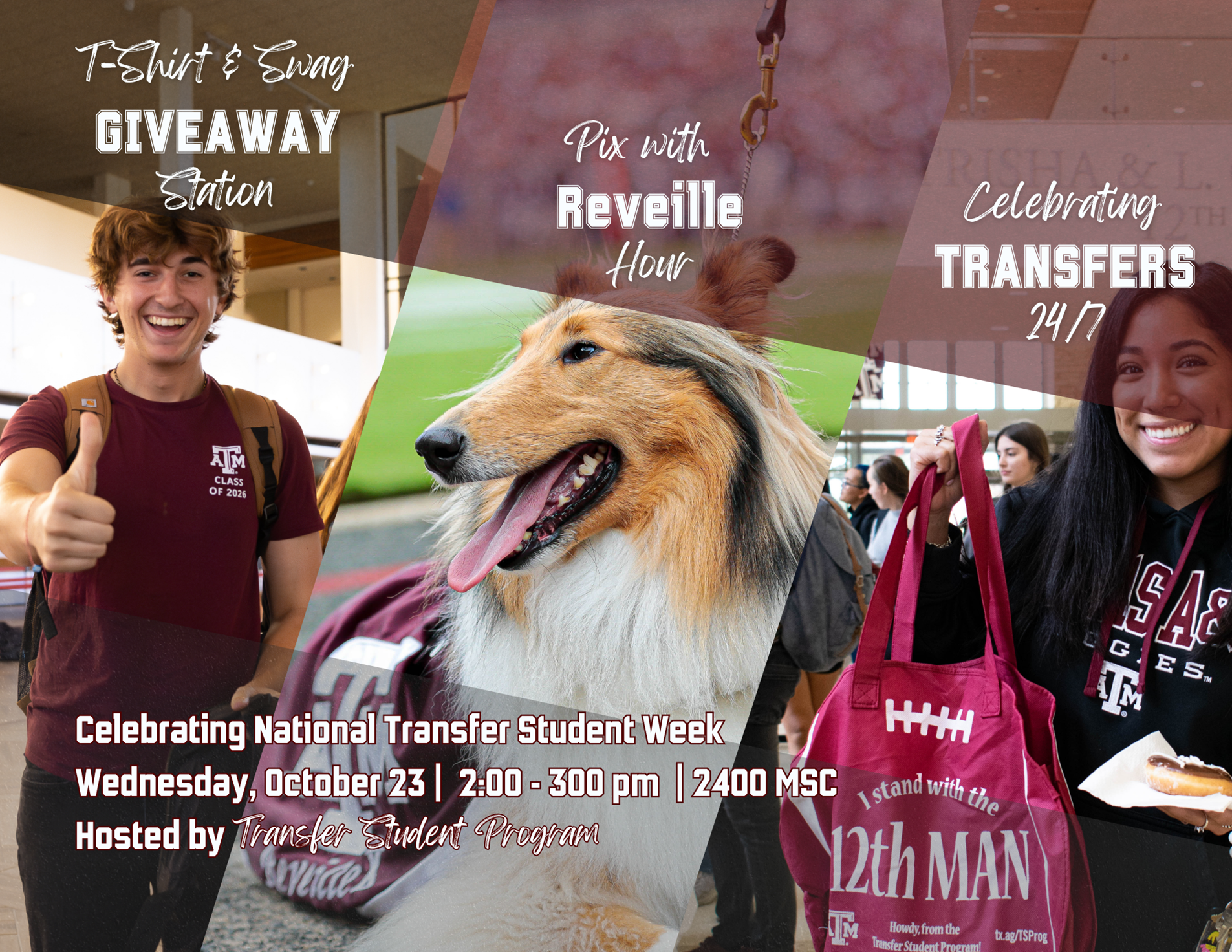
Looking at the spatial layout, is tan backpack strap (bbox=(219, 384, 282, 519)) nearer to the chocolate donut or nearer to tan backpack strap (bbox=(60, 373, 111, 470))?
tan backpack strap (bbox=(60, 373, 111, 470))

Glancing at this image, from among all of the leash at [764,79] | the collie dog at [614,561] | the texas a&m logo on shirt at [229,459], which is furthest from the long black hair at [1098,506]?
the texas a&m logo on shirt at [229,459]

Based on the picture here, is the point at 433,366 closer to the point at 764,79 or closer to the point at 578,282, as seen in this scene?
the point at 578,282

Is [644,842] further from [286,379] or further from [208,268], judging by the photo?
[208,268]

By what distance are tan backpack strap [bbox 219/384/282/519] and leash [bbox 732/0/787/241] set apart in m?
1.14

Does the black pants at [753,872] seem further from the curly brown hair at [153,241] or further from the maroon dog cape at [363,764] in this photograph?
the curly brown hair at [153,241]

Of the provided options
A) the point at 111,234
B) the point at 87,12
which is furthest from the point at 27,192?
the point at 87,12

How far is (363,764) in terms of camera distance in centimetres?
198

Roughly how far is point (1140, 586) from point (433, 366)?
57.6 inches

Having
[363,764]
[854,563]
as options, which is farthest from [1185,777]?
[363,764]

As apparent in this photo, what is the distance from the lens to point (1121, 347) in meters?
1.58

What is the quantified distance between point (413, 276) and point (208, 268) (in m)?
0.42

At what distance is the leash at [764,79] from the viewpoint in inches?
77.4

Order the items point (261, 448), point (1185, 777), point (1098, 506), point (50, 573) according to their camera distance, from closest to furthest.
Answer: point (1185, 777)
point (1098, 506)
point (50, 573)
point (261, 448)

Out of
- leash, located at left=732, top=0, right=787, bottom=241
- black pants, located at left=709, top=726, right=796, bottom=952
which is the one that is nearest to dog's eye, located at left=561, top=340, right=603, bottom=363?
leash, located at left=732, top=0, right=787, bottom=241
